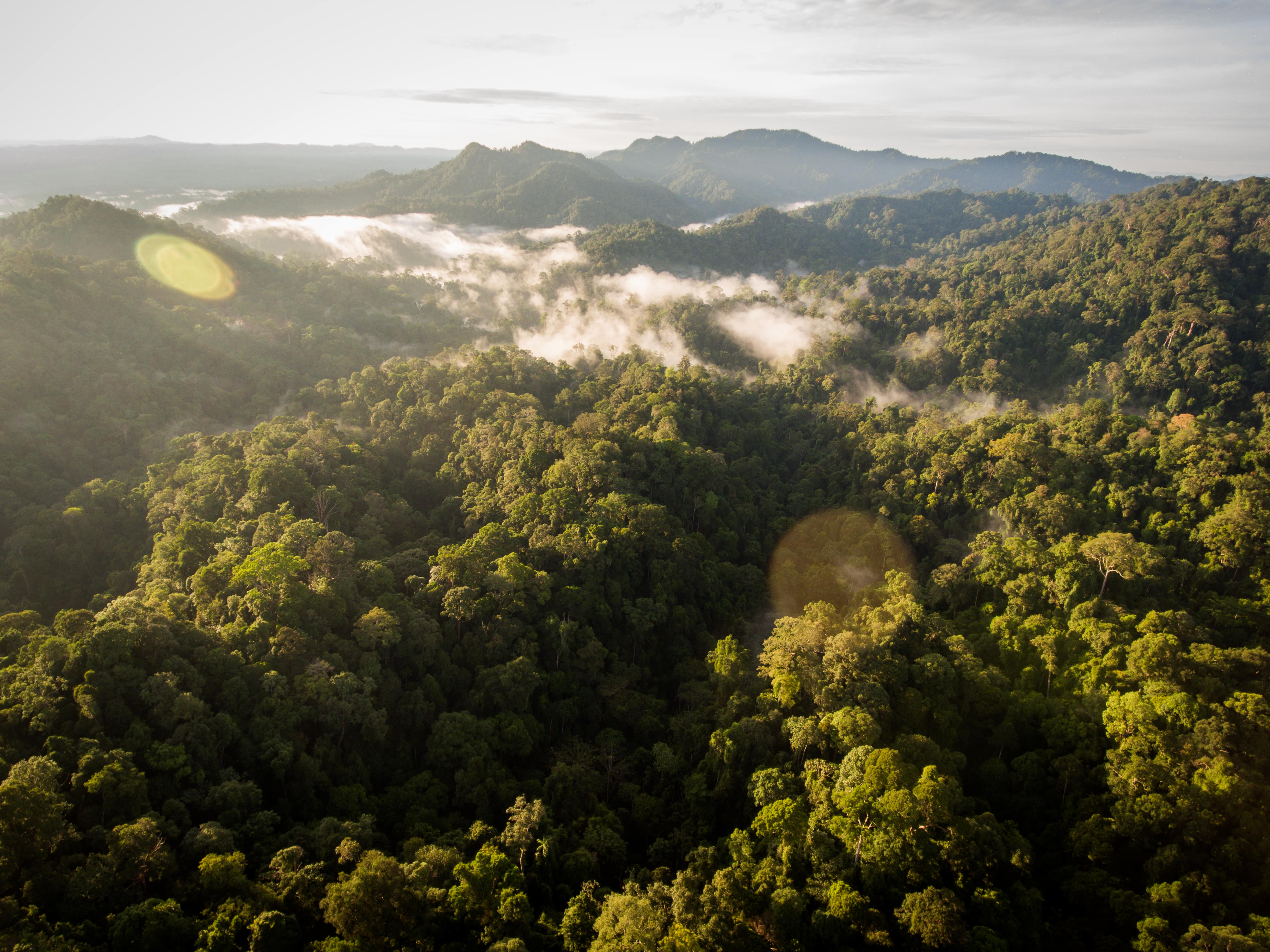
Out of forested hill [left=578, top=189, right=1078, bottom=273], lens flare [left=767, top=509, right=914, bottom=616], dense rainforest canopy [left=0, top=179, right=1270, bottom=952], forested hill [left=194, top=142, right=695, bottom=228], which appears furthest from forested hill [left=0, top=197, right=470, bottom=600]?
forested hill [left=194, top=142, right=695, bottom=228]

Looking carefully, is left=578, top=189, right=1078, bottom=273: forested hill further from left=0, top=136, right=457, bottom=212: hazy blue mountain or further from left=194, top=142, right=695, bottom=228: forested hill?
left=0, top=136, right=457, bottom=212: hazy blue mountain

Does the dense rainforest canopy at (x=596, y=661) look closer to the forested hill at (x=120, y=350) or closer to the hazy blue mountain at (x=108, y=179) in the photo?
the forested hill at (x=120, y=350)

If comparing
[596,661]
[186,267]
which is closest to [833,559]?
[596,661]

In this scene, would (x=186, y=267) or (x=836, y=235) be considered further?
(x=836, y=235)

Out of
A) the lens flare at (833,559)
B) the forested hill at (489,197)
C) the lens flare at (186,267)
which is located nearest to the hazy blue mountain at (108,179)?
the forested hill at (489,197)

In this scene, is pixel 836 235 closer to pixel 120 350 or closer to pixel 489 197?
pixel 489 197
